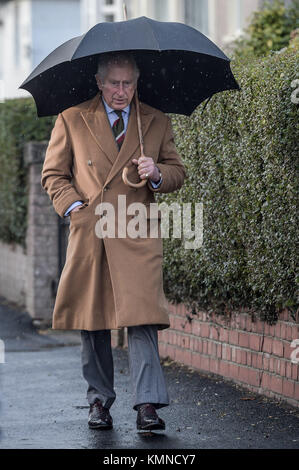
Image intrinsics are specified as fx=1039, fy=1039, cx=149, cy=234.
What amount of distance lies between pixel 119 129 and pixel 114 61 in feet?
1.35

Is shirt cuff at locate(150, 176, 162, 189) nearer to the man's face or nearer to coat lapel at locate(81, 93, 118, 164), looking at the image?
coat lapel at locate(81, 93, 118, 164)

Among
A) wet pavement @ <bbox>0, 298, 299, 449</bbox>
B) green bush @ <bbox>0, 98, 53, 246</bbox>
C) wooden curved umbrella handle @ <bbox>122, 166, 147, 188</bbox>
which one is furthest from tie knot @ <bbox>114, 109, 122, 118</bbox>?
green bush @ <bbox>0, 98, 53, 246</bbox>

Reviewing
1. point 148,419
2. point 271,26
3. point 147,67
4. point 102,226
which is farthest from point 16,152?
point 148,419

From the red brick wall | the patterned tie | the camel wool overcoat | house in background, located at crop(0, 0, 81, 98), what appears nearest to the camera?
the camel wool overcoat

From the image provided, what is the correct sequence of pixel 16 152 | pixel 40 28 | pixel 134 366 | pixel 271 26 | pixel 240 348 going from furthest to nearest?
pixel 40 28, pixel 16 152, pixel 271 26, pixel 240 348, pixel 134 366

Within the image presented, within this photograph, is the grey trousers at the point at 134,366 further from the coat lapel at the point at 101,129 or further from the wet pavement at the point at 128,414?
the coat lapel at the point at 101,129

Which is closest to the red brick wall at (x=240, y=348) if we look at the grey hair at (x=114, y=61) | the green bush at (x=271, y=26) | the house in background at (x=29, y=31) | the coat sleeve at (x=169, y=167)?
the coat sleeve at (x=169, y=167)

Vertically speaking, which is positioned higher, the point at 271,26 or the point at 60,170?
the point at 271,26

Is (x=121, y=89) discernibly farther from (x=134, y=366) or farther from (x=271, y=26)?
(x=271, y=26)

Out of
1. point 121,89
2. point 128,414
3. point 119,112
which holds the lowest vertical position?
point 128,414

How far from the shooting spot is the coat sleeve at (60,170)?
6.02 meters

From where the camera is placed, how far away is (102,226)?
598cm

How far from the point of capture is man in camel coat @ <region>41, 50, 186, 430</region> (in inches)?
232

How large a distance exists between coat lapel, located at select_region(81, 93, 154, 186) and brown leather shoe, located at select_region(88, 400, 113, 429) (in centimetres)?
133
